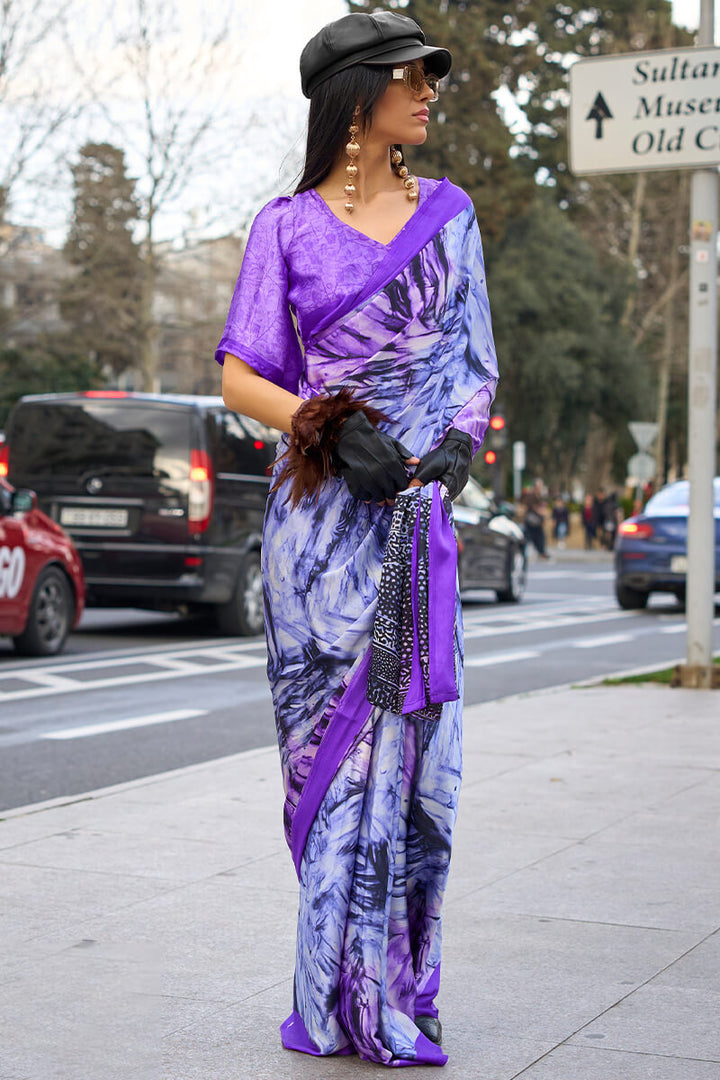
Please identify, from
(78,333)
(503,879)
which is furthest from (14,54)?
(503,879)

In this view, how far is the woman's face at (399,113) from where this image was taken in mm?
3432

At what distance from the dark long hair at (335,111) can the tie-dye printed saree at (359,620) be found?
0.24 ft

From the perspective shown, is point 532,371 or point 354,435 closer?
point 354,435

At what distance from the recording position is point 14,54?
3316 centimetres

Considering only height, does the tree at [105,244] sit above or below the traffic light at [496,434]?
above

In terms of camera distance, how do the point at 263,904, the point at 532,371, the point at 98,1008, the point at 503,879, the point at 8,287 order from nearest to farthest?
the point at 98,1008
the point at 263,904
the point at 503,879
the point at 8,287
the point at 532,371

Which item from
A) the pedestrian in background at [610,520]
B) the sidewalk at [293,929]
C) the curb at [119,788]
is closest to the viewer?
the sidewalk at [293,929]

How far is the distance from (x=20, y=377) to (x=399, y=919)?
51.3 meters


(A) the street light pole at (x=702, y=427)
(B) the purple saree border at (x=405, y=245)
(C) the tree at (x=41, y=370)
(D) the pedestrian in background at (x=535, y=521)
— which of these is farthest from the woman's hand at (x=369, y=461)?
(C) the tree at (x=41, y=370)

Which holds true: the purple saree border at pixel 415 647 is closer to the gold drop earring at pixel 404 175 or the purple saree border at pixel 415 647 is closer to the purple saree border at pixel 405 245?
the purple saree border at pixel 405 245

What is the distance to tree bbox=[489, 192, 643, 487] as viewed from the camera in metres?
51.2

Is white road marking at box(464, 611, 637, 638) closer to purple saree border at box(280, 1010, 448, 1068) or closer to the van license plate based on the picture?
the van license plate

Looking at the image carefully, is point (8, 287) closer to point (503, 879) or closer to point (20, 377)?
point (20, 377)

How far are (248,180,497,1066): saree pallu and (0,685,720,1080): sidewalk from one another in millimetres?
158
